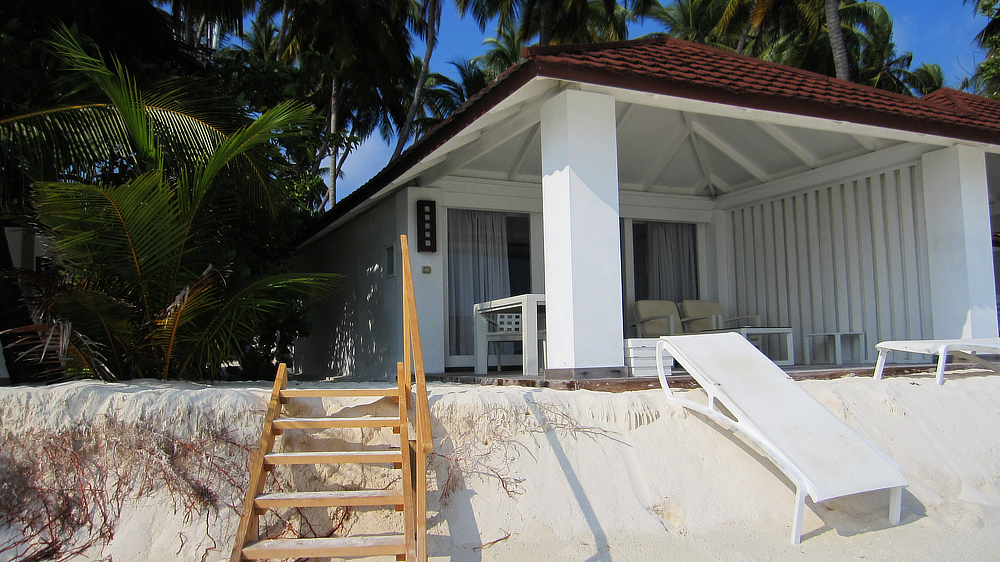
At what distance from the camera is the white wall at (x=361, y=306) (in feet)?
28.8

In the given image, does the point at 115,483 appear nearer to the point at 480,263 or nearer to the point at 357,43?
the point at 480,263

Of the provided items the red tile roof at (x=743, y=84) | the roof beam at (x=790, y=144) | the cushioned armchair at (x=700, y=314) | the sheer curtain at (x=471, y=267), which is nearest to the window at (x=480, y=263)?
the sheer curtain at (x=471, y=267)

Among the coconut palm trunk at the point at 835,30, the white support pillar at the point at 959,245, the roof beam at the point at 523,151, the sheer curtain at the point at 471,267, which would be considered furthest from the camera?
the coconut palm trunk at the point at 835,30

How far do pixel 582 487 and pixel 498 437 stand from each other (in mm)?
578

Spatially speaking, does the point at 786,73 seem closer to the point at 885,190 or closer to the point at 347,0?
the point at 885,190

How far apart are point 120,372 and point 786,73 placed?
6684mm

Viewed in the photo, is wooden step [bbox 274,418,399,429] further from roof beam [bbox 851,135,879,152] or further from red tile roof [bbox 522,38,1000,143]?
roof beam [bbox 851,135,879,152]

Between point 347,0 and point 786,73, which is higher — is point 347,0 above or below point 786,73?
above

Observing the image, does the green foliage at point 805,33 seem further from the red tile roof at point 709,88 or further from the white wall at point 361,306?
the white wall at point 361,306

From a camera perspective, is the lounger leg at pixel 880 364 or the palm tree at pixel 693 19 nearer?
the lounger leg at pixel 880 364

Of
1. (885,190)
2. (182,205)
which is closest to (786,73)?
(885,190)

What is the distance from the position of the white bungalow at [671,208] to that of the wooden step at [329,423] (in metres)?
1.63

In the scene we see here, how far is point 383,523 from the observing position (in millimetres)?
4062

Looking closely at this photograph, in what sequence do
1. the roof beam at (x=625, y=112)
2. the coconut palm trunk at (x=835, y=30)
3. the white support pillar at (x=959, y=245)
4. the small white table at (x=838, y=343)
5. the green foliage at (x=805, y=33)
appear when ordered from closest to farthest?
the white support pillar at (x=959, y=245)
the roof beam at (x=625, y=112)
the small white table at (x=838, y=343)
the coconut palm trunk at (x=835, y=30)
the green foliage at (x=805, y=33)
